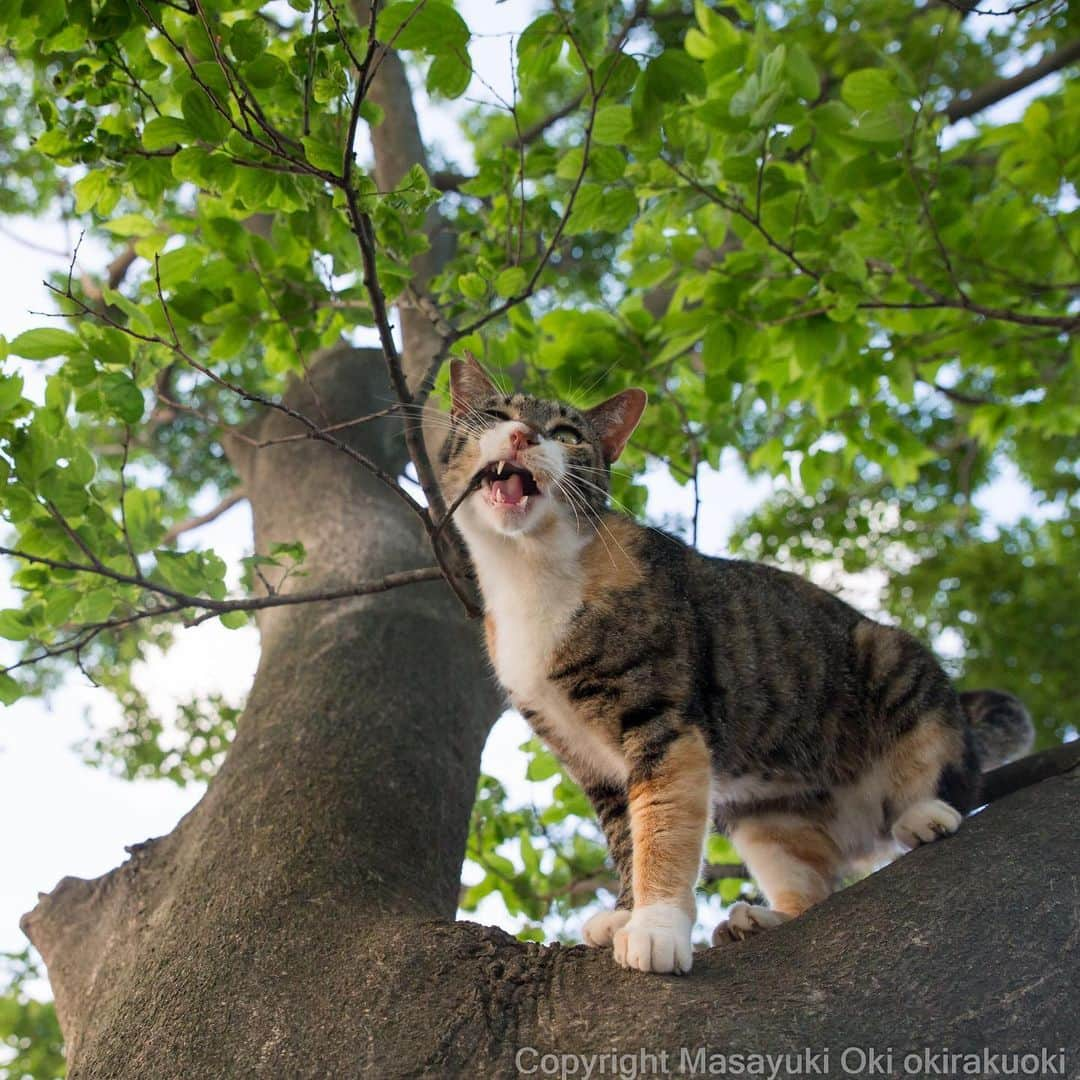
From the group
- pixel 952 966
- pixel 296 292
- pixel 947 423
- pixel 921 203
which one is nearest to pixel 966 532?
pixel 947 423

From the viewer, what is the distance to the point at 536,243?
402cm

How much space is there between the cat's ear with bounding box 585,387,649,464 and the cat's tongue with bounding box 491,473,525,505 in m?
0.59

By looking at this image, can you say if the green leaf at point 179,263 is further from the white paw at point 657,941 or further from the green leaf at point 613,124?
the white paw at point 657,941

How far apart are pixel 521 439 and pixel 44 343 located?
1464mm

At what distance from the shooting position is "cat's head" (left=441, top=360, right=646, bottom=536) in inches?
127

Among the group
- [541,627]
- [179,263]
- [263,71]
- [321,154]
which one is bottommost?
[541,627]

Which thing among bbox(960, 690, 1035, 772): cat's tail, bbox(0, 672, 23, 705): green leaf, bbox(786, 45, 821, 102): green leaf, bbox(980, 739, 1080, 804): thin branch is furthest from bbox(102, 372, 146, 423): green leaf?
bbox(960, 690, 1035, 772): cat's tail

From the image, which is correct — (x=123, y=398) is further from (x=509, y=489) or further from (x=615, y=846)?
(x=615, y=846)

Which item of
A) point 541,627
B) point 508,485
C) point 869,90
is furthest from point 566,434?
point 869,90

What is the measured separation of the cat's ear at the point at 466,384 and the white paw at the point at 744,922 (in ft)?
6.18

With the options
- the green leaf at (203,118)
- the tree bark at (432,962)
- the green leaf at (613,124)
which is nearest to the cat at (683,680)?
the tree bark at (432,962)

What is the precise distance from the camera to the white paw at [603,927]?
2.74 m

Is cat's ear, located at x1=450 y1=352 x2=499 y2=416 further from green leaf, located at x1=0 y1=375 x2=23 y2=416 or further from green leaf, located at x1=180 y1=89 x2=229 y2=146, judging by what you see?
green leaf, located at x1=0 y1=375 x2=23 y2=416

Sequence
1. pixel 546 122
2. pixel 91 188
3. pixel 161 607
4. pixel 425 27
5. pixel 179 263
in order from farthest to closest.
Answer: pixel 546 122, pixel 179 263, pixel 91 188, pixel 161 607, pixel 425 27
